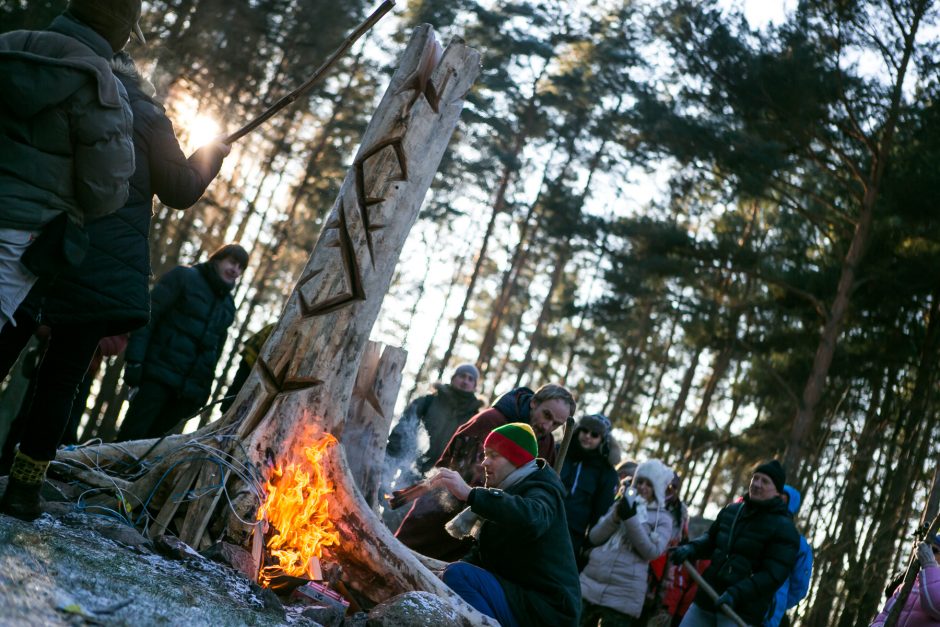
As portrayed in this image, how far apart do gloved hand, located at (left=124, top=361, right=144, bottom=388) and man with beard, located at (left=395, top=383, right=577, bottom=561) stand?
2.17 meters

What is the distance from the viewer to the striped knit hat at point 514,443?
435cm

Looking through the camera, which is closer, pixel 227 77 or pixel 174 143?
pixel 174 143

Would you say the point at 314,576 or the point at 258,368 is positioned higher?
the point at 258,368

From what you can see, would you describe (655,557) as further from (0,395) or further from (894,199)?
(894,199)

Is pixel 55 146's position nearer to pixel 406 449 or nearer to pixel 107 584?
pixel 107 584

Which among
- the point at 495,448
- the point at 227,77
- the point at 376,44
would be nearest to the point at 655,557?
the point at 495,448

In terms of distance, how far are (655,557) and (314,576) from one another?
2955mm

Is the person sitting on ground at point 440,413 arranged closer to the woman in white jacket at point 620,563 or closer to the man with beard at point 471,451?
the man with beard at point 471,451

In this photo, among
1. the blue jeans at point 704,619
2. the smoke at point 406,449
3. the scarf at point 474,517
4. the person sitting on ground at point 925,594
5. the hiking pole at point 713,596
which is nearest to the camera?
the scarf at point 474,517

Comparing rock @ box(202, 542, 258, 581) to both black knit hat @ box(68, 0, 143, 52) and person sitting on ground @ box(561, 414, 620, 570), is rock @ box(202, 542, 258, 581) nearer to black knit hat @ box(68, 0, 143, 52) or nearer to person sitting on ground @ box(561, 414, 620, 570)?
black knit hat @ box(68, 0, 143, 52)

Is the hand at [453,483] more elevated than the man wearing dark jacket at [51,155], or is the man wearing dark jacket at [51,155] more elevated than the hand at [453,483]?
the man wearing dark jacket at [51,155]

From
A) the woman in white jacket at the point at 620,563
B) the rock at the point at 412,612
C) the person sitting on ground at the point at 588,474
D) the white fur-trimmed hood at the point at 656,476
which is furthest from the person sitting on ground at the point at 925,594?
the rock at the point at 412,612

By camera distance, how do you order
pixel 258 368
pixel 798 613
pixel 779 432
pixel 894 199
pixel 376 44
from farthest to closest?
pixel 376 44 < pixel 779 432 < pixel 798 613 < pixel 894 199 < pixel 258 368

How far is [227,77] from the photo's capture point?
13922 mm
